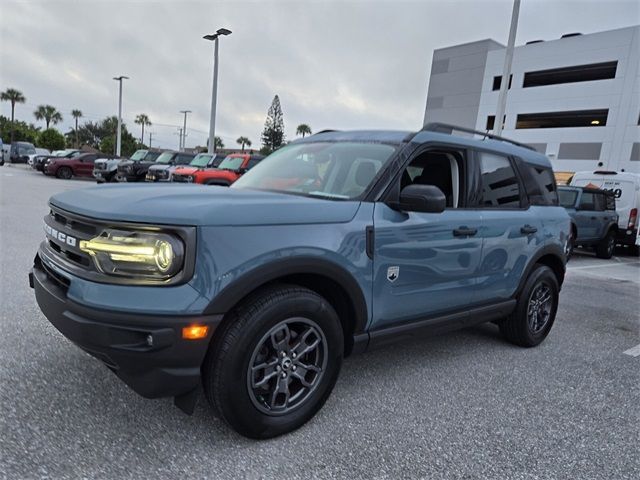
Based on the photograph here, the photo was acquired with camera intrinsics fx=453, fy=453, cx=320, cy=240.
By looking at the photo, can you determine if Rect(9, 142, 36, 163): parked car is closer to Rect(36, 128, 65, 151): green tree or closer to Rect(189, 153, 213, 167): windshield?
Rect(36, 128, 65, 151): green tree

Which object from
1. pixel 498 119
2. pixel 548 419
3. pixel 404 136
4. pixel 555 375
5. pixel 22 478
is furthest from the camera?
pixel 498 119

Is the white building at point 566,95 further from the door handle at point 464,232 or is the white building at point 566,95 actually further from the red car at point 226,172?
the door handle at point 464,232

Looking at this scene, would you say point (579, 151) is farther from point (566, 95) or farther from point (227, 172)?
point (227, 172)

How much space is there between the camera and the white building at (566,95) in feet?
115

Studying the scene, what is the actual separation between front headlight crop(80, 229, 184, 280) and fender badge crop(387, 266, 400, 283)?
52.1 inches

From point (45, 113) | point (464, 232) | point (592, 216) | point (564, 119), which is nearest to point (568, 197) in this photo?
point (592, 216)

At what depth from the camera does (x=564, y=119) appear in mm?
39094

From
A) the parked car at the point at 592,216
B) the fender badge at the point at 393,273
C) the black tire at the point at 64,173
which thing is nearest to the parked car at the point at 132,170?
the black tire at the point at 64,173

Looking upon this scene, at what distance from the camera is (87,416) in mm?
2537

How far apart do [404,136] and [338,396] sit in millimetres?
1856

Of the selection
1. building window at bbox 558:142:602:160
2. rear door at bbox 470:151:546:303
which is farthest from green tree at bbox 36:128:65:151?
rear door at bbox 470:151:546:303

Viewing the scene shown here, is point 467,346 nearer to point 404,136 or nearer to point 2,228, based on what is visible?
point 404,136

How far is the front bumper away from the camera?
6.68 ft

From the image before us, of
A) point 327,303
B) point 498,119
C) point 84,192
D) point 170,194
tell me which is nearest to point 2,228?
point 84,192
